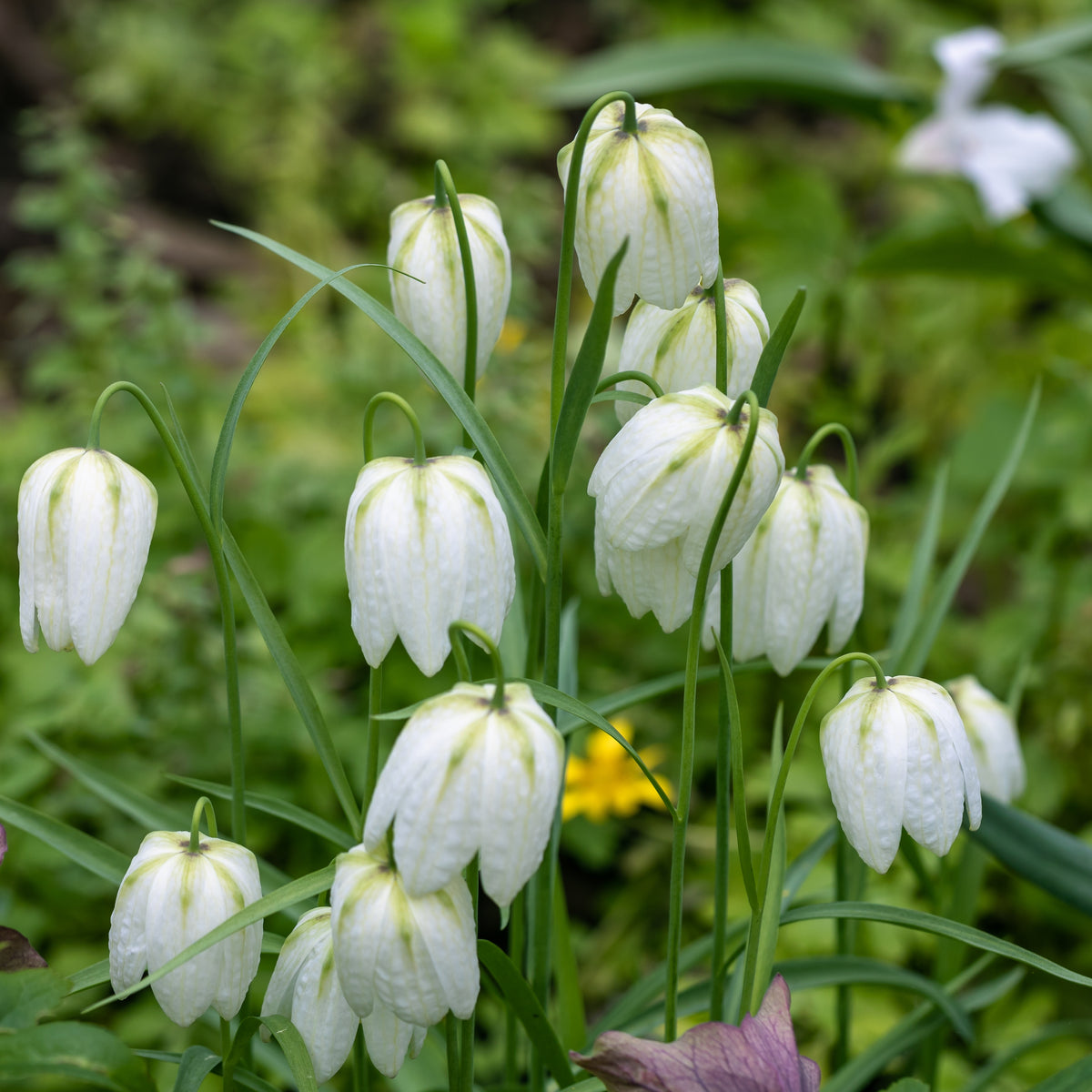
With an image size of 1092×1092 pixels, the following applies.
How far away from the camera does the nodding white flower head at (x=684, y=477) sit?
0.64 meters

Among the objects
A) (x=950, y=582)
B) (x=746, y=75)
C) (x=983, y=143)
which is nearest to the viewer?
(x=950, y=582)

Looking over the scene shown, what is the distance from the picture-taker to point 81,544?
2.26 feet

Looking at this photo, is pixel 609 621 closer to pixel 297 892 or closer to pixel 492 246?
pixel 492 246

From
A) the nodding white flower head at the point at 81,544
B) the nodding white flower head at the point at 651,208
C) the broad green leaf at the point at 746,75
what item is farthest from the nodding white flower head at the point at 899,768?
the broad green leaf at the point at 746,75

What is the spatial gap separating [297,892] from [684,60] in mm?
2033

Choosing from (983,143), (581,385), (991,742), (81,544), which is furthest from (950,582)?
(983,143)

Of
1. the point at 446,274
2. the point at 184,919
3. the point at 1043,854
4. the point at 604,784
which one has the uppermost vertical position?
the point at 446,274

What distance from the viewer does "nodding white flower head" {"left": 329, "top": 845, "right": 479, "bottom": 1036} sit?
23.6 inches

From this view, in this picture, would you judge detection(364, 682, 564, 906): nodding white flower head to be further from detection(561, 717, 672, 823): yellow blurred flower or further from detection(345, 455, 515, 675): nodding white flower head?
detection(561, 717, 672, 823): yellow blurred flower

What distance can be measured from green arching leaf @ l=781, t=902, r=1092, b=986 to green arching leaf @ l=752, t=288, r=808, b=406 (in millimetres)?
324

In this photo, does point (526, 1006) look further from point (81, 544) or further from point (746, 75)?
point (746, 75)

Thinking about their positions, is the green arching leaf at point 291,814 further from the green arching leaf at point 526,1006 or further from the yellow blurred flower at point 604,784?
the yellow blurred flower at point 604,784

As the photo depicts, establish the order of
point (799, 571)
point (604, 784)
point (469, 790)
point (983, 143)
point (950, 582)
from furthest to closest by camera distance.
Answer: point (983, 143) < point (604, 784) < point (950, 582) < point (799, 571) < point (469, 790)

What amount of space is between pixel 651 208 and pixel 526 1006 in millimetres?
489
